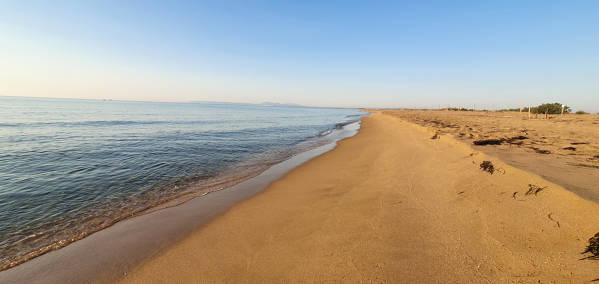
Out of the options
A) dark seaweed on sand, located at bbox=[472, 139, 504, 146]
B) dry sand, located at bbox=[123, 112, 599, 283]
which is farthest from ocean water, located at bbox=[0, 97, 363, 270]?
dark seaweed on sand, located at bbox=[472, 139, 504, 146]

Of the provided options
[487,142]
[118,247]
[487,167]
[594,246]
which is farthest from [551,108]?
[118,247]

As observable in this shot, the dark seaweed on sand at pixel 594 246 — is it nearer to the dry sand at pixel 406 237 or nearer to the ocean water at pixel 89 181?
the dry sand at pixel 406 237

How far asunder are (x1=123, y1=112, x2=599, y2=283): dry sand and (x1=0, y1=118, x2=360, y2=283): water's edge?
39 cm

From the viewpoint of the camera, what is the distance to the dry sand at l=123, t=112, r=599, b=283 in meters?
2.30

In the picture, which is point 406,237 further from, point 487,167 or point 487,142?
point 487,142

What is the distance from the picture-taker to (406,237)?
302 cm

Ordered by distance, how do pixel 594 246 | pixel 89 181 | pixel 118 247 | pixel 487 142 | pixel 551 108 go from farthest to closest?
pixel 551 108
pixel 487 142
pixel 89 181
pixel 118 247
pixel 594 246

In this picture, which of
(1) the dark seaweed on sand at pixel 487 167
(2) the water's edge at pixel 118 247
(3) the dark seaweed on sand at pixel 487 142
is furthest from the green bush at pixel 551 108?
(2) the water's edge at pixel 118 247

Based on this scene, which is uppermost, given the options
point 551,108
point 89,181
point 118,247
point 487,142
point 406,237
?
point 551,108

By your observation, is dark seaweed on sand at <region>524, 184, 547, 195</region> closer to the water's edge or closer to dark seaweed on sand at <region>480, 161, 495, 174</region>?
dark seaweed on sand at <region>480, 161, 495, 174</region>

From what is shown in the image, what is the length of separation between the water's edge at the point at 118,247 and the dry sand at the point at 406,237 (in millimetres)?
→ 387

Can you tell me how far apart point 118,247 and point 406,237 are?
16.4 ft

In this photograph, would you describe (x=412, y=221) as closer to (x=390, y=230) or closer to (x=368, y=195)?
(x=390, y=230)

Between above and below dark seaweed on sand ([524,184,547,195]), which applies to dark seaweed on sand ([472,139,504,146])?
above
